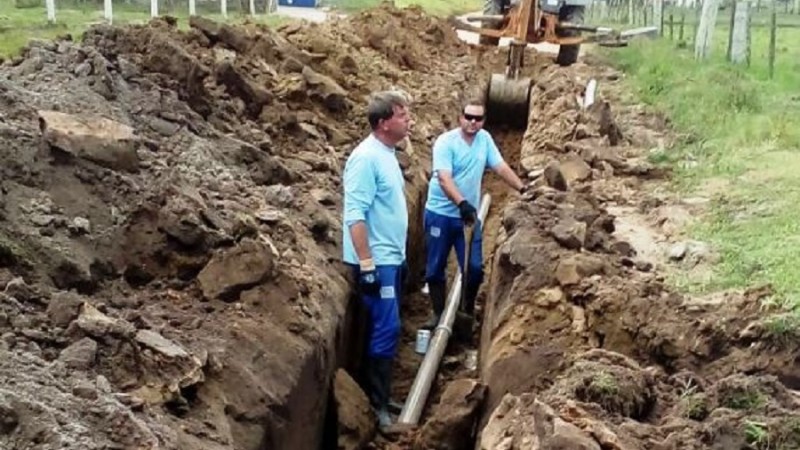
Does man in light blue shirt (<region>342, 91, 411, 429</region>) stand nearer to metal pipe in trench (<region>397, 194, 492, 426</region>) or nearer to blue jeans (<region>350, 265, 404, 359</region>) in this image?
blue jeans (<region>350, 265, 404, 359</region>)

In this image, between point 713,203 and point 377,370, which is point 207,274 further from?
point 713,203

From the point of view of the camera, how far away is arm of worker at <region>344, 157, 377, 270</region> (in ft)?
23.0

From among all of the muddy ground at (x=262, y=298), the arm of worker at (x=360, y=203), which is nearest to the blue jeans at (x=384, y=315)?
the muddy ground at (x=262, y=298)

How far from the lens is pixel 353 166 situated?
7094 millimetres

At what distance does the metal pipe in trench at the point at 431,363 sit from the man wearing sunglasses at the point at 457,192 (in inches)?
5.8

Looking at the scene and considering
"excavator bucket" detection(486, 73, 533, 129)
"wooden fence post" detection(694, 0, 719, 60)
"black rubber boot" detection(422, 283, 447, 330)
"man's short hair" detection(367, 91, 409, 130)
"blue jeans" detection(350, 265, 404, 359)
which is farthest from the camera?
"wooden fence post" detection(694, 0, 719, 60)

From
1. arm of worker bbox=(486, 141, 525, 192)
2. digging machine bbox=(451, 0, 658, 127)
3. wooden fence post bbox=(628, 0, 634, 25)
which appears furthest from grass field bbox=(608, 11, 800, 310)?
wooden fence post bbox=(628, 0, 634, 25)

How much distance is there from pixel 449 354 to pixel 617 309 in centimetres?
280

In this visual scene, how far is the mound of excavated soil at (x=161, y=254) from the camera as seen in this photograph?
4539 mm

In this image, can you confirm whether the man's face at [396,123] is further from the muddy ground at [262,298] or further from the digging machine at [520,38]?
the digging machine at [520,38]

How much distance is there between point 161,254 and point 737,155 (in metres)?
6.41

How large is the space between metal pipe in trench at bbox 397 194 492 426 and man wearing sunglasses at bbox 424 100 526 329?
0.15 m

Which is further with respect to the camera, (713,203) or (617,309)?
(713,203)

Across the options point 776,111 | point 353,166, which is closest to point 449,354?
point 353,166
